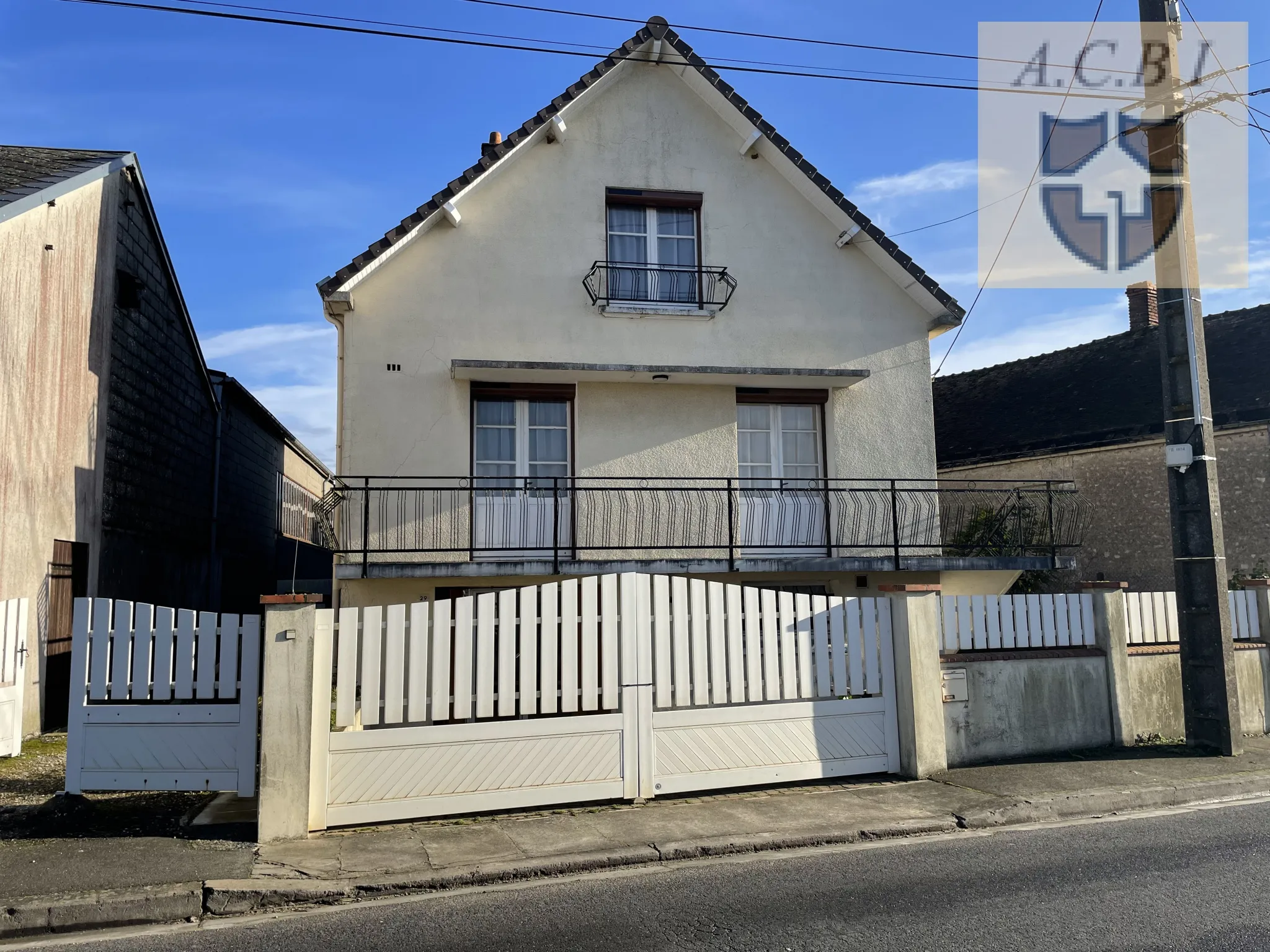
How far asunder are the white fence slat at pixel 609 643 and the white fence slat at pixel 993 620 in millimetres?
3781

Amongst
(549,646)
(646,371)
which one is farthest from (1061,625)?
(646,371)

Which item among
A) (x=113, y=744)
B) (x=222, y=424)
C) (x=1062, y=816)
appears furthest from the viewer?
(x=222, y=424)

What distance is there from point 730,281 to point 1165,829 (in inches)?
357

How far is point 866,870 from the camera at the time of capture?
240 inches

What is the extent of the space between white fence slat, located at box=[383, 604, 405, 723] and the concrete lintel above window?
5826mm

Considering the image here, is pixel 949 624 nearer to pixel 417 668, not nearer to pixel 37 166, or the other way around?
pixel 417 668

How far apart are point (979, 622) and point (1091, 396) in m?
13.5

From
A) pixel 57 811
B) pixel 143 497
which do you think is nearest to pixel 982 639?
pixel 57 811

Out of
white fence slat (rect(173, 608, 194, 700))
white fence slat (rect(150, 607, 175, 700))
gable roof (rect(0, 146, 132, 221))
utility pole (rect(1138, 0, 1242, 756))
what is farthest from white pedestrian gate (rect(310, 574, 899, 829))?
gable roof (rect(0, 146, 132, 221))

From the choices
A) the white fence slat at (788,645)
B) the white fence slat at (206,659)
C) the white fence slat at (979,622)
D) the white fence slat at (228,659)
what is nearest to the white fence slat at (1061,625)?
the white fence slat at (979,622)

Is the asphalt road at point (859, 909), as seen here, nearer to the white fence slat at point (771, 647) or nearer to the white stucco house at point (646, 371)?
the white fence slat at point (771, 647)

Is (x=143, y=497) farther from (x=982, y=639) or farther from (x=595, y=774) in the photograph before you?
(x=982, y=639)

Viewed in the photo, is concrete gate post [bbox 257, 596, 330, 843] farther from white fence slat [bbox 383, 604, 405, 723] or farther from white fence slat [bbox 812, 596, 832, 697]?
white fence slat [bbox 812, 596, 832, 697]

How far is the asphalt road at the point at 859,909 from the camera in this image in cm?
485
